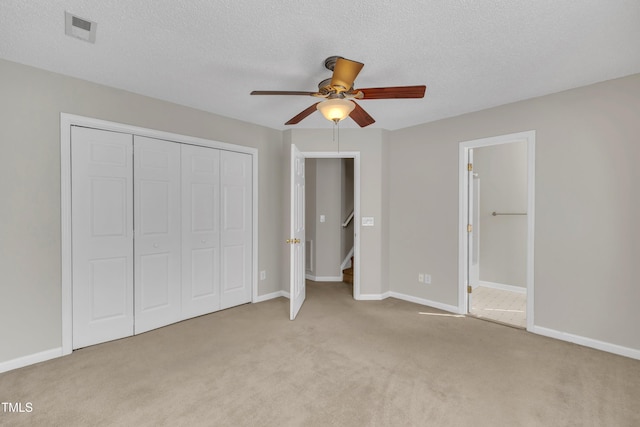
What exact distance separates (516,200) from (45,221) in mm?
5721

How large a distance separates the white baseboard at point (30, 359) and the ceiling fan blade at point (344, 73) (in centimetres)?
310

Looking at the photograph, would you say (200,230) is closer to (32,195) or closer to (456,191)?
(32,195)

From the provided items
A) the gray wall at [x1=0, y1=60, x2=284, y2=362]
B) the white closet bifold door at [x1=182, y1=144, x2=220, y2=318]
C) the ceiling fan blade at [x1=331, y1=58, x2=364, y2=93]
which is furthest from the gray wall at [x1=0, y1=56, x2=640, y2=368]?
the ceiling fan blade at [x1=331, y1=58, x2=364, y2=93]

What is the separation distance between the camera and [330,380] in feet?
7.22

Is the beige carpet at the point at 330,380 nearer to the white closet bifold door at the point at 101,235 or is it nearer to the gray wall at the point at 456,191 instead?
the white closet bifold door at the point at 101,235

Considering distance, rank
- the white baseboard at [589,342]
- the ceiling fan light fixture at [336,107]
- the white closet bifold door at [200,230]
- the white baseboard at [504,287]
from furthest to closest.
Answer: the white baseboard at [504,287] < the white closet bifold door at [200,230] < the white baseboard at [589,342] < the ceiling fan light fixture at [336,107]

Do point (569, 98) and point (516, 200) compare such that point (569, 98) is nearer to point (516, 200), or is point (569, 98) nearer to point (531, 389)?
point (516, 200)

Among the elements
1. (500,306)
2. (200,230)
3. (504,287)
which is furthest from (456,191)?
(200,230)

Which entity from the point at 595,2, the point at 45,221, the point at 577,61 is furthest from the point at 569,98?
the point at 45,221

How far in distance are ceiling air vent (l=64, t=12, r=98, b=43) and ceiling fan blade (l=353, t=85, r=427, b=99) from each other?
173 centimetres

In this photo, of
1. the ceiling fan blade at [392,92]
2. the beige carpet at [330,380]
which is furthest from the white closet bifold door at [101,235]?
the ceiling fan blade at [392,92]

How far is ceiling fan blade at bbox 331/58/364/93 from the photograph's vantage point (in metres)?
1.80

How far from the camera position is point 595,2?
1642mm

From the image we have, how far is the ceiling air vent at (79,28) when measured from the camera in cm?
181
